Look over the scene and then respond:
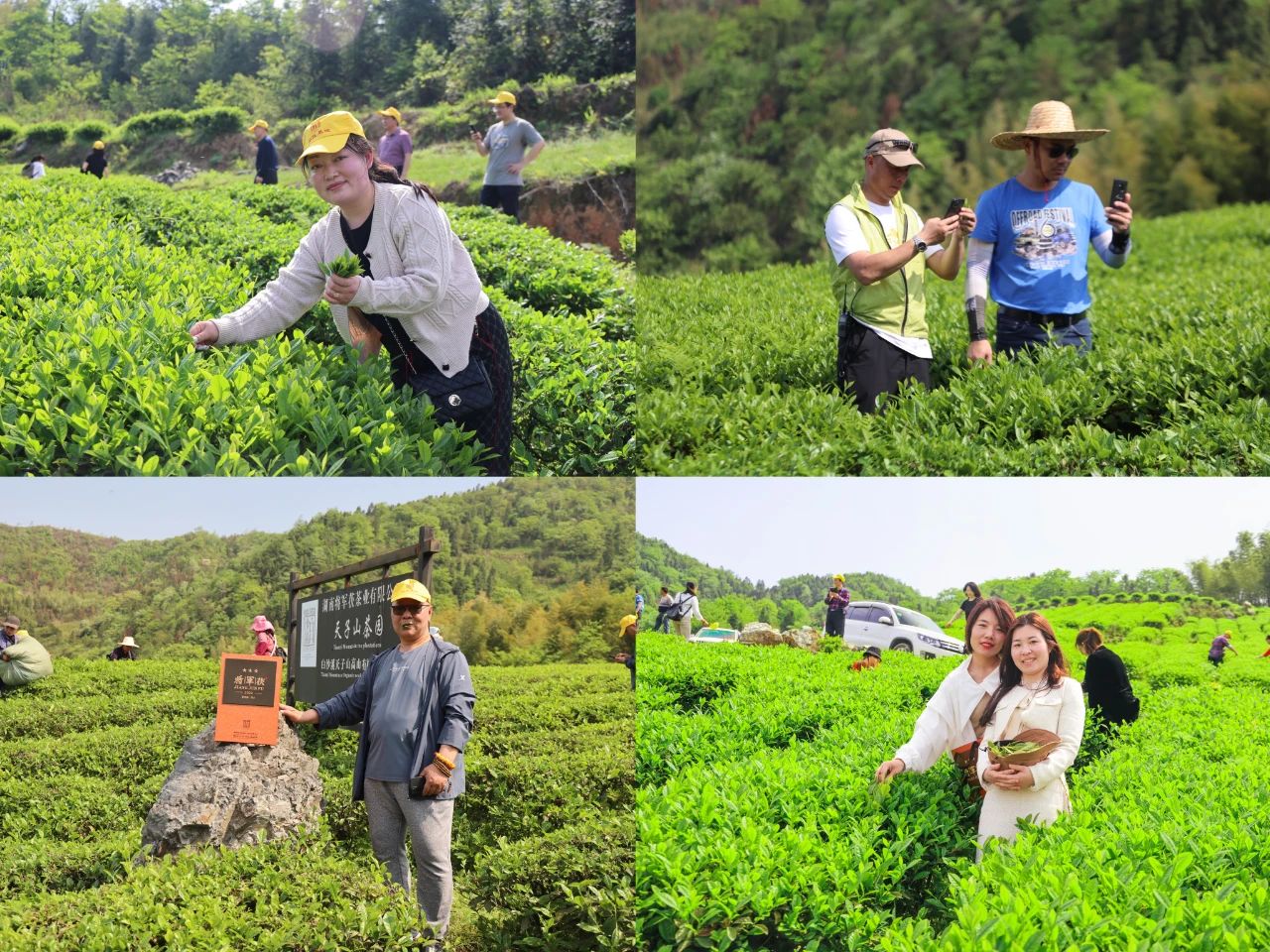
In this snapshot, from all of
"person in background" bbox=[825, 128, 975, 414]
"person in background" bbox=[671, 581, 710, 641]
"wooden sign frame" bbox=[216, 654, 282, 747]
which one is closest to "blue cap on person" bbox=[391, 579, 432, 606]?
"wooden sign frame" bbox=[216, 654, 282, 747]

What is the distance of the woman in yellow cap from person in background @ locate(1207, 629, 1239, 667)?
4.91 m

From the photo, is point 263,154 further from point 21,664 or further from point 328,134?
point 21,664

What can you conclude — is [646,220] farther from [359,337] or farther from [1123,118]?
[359,337]

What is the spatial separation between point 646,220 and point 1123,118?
8423 millimetres

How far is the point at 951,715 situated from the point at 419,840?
99.4 inches

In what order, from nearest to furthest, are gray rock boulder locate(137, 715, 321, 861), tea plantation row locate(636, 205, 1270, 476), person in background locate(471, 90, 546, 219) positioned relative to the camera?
tea plantation row locate(636, 205, 1270, 476)
gray rock boulder locate(137, 715, 321, 861)
person in background locate(471, 90, 546, 219)

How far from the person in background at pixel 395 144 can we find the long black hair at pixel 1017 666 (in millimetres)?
4939

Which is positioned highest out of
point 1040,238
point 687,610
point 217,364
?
point 1040,238

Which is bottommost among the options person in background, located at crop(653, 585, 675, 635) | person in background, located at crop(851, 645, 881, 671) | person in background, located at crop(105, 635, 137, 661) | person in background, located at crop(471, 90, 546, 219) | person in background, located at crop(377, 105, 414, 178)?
person in background, located at crop(105, 635, 137, 661)

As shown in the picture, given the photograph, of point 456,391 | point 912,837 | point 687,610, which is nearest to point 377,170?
point 456,391

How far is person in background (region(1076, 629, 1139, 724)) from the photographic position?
5.85 metres

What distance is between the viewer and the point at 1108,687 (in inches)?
232

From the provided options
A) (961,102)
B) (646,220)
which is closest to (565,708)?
(646,220)

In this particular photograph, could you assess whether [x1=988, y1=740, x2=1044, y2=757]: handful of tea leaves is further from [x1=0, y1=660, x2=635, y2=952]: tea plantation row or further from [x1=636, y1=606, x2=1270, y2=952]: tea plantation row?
[x1=0, y1=660, x2=635, y2=952]: tea plantation row
